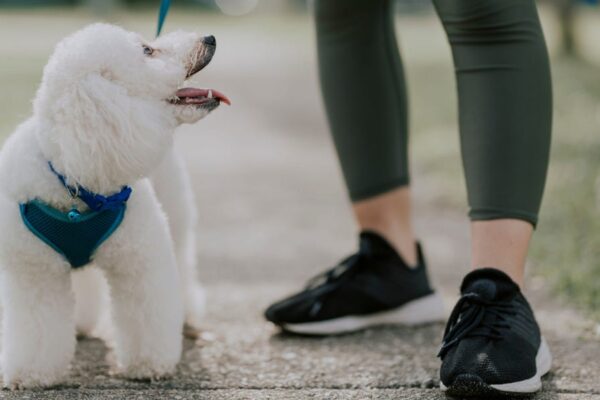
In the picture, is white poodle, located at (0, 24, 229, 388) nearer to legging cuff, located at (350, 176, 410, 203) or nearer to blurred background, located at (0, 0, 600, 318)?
legging cuff, located at (350, 176, 410, 203)

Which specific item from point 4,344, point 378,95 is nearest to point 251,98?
point 378,95

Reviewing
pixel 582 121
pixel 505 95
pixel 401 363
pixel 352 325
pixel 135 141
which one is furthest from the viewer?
pixel 582 121

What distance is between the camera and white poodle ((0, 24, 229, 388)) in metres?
2.03

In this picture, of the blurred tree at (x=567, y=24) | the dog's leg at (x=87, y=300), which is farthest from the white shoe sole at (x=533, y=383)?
the blurred tree at (x=567, y=24)

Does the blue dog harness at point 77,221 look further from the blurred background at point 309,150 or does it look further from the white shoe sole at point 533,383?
the blurred background at point 309,150

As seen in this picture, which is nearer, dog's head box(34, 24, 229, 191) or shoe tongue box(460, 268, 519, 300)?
dog's head box(34, 24, 229, 191)

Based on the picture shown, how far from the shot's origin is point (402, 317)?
112 inches

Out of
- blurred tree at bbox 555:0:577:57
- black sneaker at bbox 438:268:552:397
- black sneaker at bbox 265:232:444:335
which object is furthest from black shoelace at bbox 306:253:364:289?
blurred tree at bbox 555:0:577:57

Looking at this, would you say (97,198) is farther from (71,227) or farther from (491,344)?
(491,344)

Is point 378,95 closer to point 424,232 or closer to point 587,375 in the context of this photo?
point 587,375

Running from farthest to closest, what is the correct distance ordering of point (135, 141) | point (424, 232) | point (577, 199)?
point (577, 199) < point (424, 232) < point (135, 141)

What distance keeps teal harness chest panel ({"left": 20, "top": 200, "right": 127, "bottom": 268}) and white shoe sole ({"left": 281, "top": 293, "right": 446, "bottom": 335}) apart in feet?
2.49

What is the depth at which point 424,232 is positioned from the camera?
14.7 ft

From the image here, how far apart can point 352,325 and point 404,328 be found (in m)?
0.18
